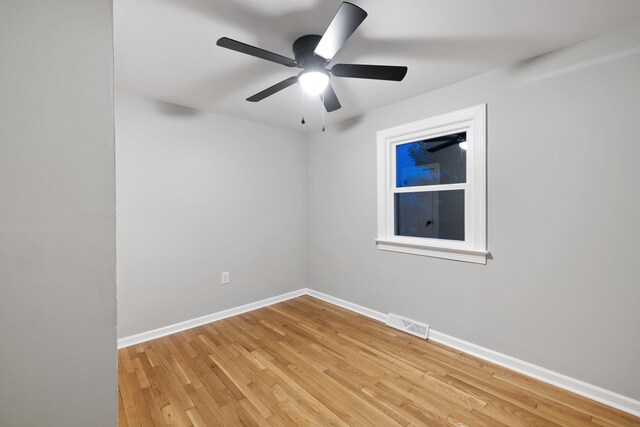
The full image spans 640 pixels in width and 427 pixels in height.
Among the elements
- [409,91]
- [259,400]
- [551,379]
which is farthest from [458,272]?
[259,400]

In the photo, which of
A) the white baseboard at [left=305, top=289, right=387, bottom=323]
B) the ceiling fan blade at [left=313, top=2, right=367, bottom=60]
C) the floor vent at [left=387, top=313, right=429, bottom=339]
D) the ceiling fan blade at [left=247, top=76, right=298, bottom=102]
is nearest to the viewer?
the ceiling fan blade at [left=313, top=2, right=367, bottom=60]

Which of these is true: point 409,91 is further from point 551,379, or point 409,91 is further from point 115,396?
point 115,396

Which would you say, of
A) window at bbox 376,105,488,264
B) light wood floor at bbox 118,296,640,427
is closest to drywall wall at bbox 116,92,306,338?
light wood floor at bbox 118,296,640,427

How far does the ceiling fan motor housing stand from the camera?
1.73 meters

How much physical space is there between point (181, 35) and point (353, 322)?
9.61ft

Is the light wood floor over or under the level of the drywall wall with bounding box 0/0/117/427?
under

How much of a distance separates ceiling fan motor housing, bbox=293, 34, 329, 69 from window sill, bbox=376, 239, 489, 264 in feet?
6.15

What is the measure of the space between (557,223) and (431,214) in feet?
3.28

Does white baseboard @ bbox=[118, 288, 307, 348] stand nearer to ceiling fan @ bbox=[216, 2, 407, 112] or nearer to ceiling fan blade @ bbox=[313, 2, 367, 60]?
ceiling fan @ bbox=[216, 2, 407, 112]

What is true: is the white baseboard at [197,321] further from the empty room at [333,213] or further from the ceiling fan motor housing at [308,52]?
the ceiling fan motor housing at [308,52]

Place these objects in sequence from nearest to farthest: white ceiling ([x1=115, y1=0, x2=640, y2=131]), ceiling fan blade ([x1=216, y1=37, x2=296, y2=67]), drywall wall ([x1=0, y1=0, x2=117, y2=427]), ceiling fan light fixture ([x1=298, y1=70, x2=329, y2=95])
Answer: drywall wall ([x1=0, y1=0, x2=117, y2=427]) → ceiling fan blade ([x1=216, y1=37, x2=296, y2=67]) → white ceiling ([x1=115, y1=0, x2=640, y2=131]) → ceiling fan light fixture ([x1=298, y1=70, x2=329, y2=95])

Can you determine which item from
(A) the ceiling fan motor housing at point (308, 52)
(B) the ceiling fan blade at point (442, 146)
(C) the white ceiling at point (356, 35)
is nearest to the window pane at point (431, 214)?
(B) the ceiling fan blade at point (442, 146)

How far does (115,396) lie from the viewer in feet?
3.14

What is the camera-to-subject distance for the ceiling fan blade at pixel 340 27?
122 cm
